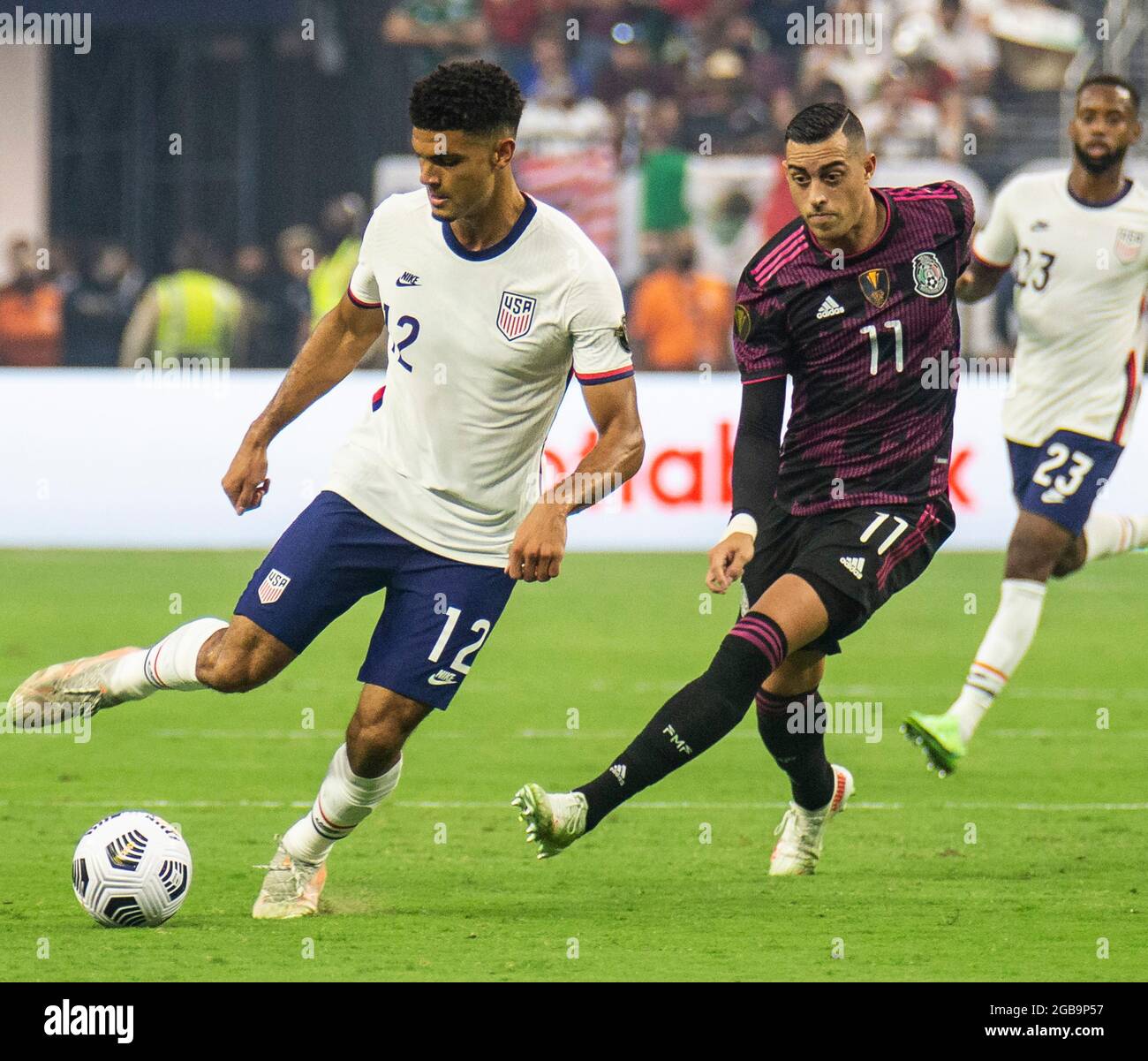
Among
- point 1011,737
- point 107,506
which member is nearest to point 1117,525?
point 1011,737

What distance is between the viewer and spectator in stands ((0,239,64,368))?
57.4 ft

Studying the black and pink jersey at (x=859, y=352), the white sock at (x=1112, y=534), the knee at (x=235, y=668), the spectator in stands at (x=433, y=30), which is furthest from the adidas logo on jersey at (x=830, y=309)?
the spectator in stands at (x=433, y=30)

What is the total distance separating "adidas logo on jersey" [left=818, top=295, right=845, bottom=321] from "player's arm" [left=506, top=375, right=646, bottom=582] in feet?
2.29

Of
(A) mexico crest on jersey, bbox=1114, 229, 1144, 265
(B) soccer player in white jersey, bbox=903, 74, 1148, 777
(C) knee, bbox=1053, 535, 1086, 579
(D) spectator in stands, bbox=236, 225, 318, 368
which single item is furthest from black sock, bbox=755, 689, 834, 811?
(D) spectator in stands, bbox=236, 225, 318, 368

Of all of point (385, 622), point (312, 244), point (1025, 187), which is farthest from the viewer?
point (312, 244)

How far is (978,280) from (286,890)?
12.7ft

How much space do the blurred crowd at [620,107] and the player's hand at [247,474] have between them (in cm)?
1135

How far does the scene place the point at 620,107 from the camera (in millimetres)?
18281

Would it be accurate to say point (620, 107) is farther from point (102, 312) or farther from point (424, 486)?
point (424, 486)

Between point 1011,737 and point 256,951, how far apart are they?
457 centimetres

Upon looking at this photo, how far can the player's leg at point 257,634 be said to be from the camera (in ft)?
17.4
